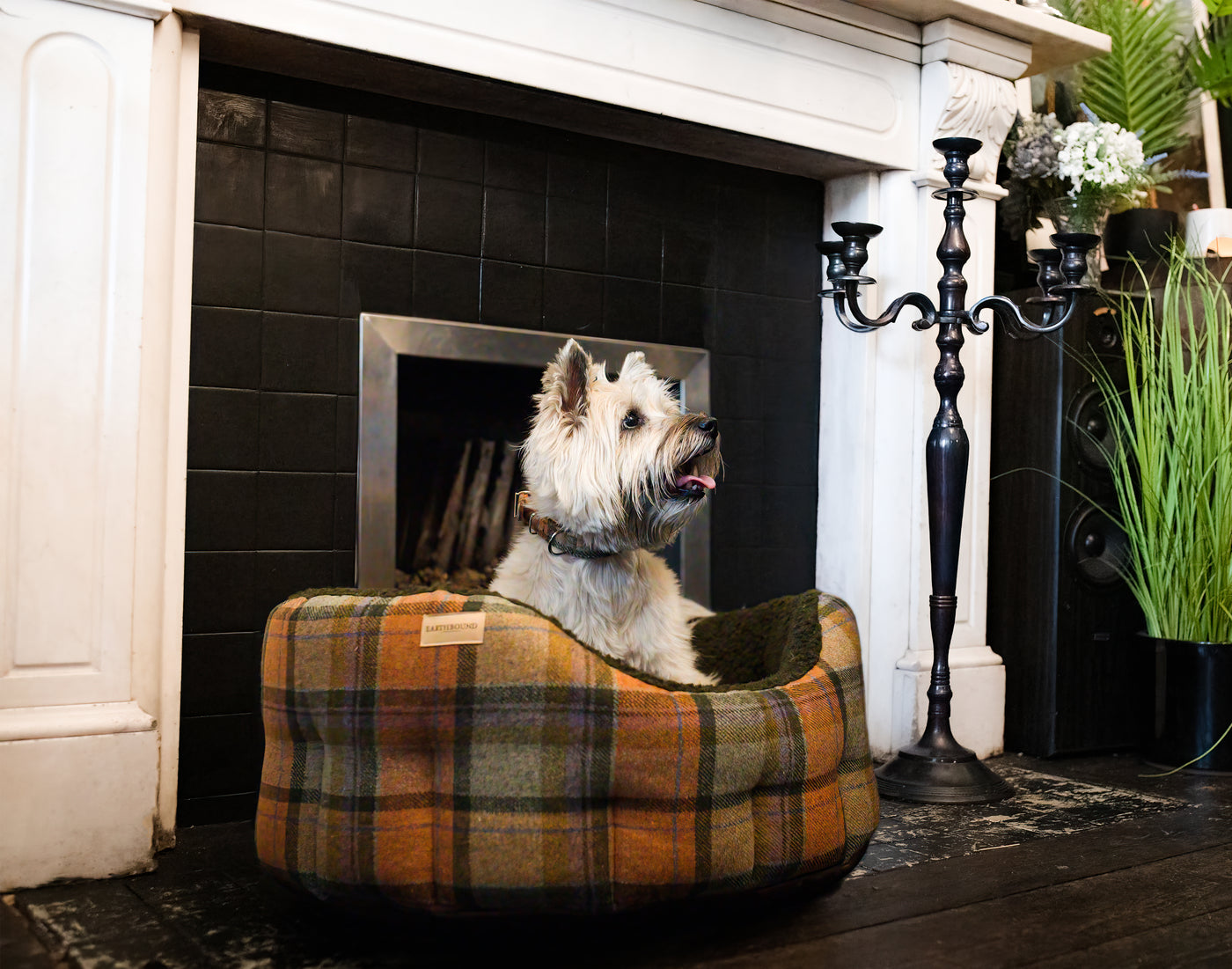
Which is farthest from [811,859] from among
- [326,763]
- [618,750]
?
[326,763]

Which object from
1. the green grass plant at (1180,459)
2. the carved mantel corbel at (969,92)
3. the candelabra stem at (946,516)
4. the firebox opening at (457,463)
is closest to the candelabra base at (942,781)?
the candelabra stem at (946,516)

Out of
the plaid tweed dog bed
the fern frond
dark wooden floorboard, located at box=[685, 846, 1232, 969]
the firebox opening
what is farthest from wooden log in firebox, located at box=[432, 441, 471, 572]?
the fern frond

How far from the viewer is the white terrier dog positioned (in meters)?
1.90

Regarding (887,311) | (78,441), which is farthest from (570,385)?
(887,311)

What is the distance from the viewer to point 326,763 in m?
1.48

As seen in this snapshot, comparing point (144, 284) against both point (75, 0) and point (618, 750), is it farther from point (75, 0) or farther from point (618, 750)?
point (618, 750)

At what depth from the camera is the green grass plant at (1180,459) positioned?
2748mm

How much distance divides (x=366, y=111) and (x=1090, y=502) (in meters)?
2.11

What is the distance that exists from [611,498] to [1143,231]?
2.25 m

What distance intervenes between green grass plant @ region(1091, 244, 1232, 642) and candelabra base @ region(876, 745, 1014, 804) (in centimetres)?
73

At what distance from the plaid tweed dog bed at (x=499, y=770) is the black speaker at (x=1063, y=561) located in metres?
1.69

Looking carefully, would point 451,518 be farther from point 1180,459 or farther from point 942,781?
point 1180,459

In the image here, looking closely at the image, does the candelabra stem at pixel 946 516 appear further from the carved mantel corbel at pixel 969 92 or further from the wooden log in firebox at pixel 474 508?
the wooden log in firebox at pixel 474 508

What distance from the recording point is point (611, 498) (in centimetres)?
190
